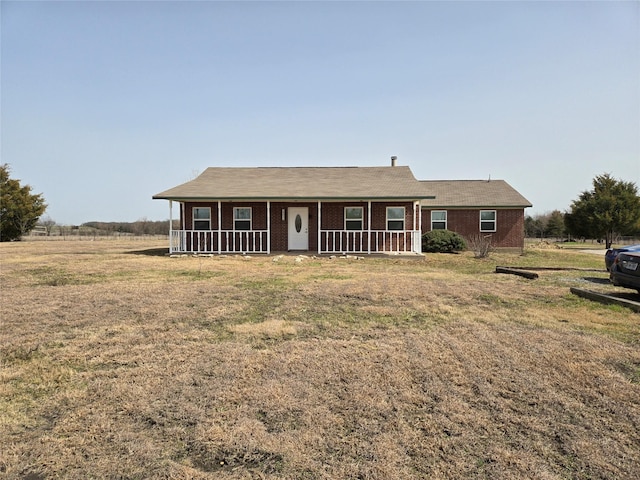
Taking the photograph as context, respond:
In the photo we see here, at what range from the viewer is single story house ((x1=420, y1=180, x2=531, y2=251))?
76.8 feet

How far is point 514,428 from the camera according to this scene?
301 centimetres

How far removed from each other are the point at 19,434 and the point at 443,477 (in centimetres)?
300

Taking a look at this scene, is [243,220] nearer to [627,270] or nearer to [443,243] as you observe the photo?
[443,243]

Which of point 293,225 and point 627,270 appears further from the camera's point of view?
point 293,225

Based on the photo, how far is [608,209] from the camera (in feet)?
98.5

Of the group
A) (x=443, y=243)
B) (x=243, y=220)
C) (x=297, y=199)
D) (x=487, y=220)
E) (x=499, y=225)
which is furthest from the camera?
(x=487, y=220)

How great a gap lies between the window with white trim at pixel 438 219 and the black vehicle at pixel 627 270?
15798 mm

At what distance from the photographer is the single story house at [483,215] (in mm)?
23422

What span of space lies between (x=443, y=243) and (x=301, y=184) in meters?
7.84

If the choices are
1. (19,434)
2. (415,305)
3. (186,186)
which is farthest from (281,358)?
(186,186)

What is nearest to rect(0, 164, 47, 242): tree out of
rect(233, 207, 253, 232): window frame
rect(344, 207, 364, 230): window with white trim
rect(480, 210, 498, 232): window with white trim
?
rect(233, 207, 253, 232): window frame

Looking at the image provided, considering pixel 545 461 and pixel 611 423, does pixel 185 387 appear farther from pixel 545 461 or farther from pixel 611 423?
pixel 611 423

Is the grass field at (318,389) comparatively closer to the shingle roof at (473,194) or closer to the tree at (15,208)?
the shingle roof at (473,194)

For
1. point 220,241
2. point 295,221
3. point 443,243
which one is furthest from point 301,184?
point 443,243
